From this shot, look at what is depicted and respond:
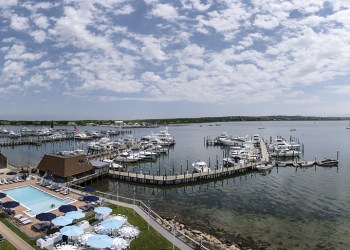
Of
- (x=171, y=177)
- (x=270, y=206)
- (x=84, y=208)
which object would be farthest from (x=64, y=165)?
(x=270, y=206)

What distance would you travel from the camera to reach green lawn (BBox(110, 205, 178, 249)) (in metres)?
28.9

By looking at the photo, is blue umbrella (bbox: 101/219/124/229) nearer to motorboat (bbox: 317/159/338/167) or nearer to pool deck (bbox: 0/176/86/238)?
pool deck (bbox: 0/176/86/238)

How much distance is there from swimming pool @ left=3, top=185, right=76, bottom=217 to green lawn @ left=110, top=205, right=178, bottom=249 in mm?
11173

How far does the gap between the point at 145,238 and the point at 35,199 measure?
20.6 m

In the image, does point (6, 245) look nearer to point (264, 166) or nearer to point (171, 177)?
point (171, 177)

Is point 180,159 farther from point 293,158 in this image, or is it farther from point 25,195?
point 25,195

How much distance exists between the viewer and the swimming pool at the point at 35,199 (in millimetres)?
38375

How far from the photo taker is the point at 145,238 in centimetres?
3020

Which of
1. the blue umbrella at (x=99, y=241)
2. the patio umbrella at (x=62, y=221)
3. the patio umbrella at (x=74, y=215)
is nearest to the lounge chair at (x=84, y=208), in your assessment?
the patio umbrella at (x=74, y=215)

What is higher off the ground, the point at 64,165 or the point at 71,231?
the point at 64,165

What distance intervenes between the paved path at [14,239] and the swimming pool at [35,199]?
186 inches

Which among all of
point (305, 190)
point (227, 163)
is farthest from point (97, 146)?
point (305, 190)

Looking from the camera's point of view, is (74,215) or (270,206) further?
(270,206)

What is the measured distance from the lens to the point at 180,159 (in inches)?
3730
